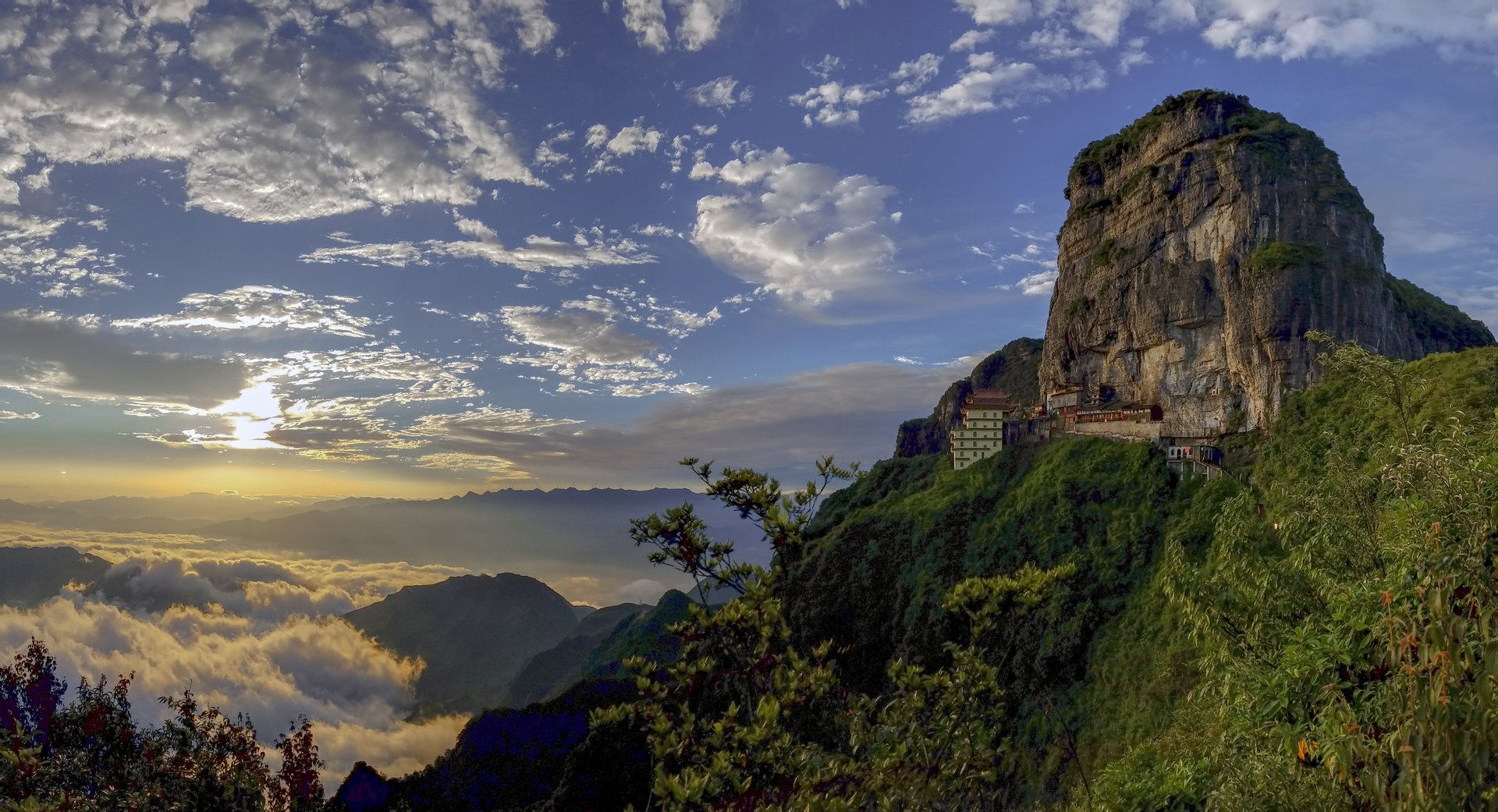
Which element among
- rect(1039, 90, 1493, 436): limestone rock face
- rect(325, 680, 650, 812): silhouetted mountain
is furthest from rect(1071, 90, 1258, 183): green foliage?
rect(325, 680, 650, 812): silhouetted mountain

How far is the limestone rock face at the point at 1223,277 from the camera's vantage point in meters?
60.1

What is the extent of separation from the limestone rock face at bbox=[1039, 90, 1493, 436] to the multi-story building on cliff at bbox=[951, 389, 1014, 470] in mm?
8569

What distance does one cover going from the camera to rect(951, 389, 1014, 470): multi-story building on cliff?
79438 mm

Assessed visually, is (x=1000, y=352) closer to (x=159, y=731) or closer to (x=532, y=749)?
(x=532, y=749)

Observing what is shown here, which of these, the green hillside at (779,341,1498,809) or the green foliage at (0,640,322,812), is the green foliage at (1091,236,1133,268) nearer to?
the green hillside at (779,341,1498,809)

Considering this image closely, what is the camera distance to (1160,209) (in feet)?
243

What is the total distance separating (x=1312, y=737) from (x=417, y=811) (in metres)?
39.7

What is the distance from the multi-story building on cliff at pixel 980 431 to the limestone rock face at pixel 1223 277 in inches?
337

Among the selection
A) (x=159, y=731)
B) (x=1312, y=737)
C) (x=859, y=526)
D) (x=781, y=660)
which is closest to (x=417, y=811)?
(x=159, y=731)

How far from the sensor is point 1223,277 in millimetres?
65812

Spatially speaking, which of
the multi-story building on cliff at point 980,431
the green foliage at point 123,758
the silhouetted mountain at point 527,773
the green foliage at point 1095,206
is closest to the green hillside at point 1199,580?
the multi-story building on cliff at point 980,431

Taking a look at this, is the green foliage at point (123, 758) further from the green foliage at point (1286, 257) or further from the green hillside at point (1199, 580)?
the green foliage at point (1286, 257)

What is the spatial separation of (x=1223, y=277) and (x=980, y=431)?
27283mm

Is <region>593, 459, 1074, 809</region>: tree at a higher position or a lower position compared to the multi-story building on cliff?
lower
